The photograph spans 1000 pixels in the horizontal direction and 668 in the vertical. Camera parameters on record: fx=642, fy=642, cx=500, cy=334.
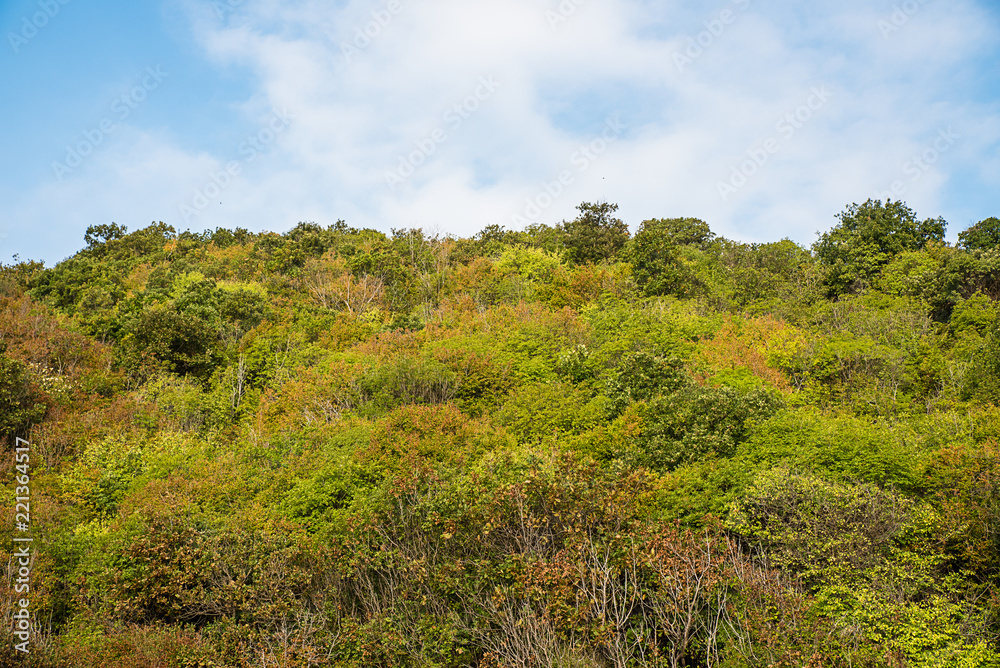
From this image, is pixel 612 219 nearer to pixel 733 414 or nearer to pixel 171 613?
pixel 733 414

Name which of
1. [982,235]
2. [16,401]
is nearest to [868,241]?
[982,235]

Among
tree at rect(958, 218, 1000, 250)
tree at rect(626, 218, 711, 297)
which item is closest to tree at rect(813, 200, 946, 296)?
tree at rect(958, 218, 1000, 250)

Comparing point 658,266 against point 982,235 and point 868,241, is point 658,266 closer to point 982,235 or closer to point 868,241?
point 868,241

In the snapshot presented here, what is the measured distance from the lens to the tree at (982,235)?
46.9 meters

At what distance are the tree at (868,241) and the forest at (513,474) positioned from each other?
245 cm

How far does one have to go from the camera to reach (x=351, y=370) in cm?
3133

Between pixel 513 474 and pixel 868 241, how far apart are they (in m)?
43.3

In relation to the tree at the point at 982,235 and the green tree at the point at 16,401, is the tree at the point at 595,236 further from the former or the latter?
the green tree at the point at 16,401

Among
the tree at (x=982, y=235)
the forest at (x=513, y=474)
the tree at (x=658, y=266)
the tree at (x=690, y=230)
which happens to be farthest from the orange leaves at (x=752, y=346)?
the tree at (x=690, y=230)

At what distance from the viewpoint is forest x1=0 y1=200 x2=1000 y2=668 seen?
45.8 ft

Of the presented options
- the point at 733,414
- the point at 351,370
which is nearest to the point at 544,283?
the point at 351,370

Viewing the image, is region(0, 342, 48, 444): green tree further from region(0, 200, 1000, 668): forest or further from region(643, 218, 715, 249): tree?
region(643, 218, 715, 249): tree

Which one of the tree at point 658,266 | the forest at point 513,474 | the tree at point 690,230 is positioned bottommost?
the forest at point 513,474

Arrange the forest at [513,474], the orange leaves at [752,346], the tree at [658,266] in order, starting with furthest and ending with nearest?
the tree at [658,266] → the orange leaves at [752,346] → the forest at [513,474]
